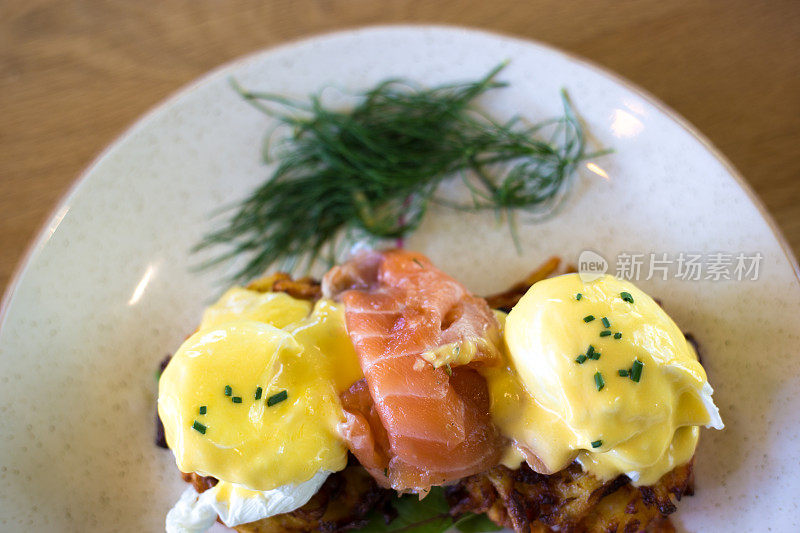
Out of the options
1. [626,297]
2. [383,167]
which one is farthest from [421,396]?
[383,167]

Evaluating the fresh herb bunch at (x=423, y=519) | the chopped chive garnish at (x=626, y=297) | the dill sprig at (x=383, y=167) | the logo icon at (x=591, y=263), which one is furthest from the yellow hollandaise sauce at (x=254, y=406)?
the logo icon at (x=591, y=263)

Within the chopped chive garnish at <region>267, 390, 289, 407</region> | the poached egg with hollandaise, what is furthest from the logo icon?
the chopped chive garnish at <region>267, 390, 289, 407</region>

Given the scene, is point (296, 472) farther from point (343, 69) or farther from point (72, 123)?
point (72, 123)

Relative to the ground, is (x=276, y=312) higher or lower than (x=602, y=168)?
lower

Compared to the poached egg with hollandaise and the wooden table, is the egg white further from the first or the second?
the wooden table

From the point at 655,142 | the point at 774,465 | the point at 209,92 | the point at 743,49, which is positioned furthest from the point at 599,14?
the point at 774,465

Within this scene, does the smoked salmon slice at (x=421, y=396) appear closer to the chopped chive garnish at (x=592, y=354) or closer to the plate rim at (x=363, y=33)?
the chopped chive garnish at (x=592, y=354)
